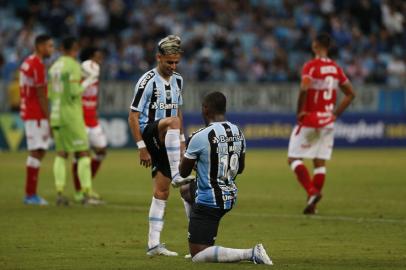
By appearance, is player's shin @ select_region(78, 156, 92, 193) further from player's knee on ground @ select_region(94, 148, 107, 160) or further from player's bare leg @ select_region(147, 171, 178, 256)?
player's bare leg @ select_region(147, 171, 178, 256)

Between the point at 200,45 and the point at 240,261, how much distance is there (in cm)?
2524

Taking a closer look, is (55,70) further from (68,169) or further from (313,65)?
(68,169)

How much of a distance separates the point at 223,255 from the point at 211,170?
34.0 inches

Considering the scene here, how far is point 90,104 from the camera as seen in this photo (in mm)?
17984

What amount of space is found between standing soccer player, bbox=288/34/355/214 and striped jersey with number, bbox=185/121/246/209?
5799 mm

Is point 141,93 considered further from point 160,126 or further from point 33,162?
point 33,162

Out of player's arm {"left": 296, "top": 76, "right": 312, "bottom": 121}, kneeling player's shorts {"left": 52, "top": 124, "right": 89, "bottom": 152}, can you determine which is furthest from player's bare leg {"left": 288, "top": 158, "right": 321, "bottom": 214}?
kneeling player's shorts {"left": 52, "top": 124, "right": 89, "bottom": 152}

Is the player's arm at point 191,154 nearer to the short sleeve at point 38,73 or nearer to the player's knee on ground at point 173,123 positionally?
the player's knee on ground at point 173,123

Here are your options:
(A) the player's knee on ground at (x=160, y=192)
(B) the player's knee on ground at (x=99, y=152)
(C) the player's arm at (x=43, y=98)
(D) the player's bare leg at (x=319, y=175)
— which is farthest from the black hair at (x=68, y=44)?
(A) the player's knee on ground at (x=160, y=192)

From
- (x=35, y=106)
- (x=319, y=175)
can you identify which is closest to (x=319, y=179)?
(x=319, y=175)

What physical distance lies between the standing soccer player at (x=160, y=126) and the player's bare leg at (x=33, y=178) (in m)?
5.91

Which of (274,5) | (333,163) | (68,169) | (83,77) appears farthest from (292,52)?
(83,77)

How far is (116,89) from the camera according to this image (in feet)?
104

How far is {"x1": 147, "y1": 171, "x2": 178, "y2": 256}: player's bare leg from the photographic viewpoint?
10.9m
